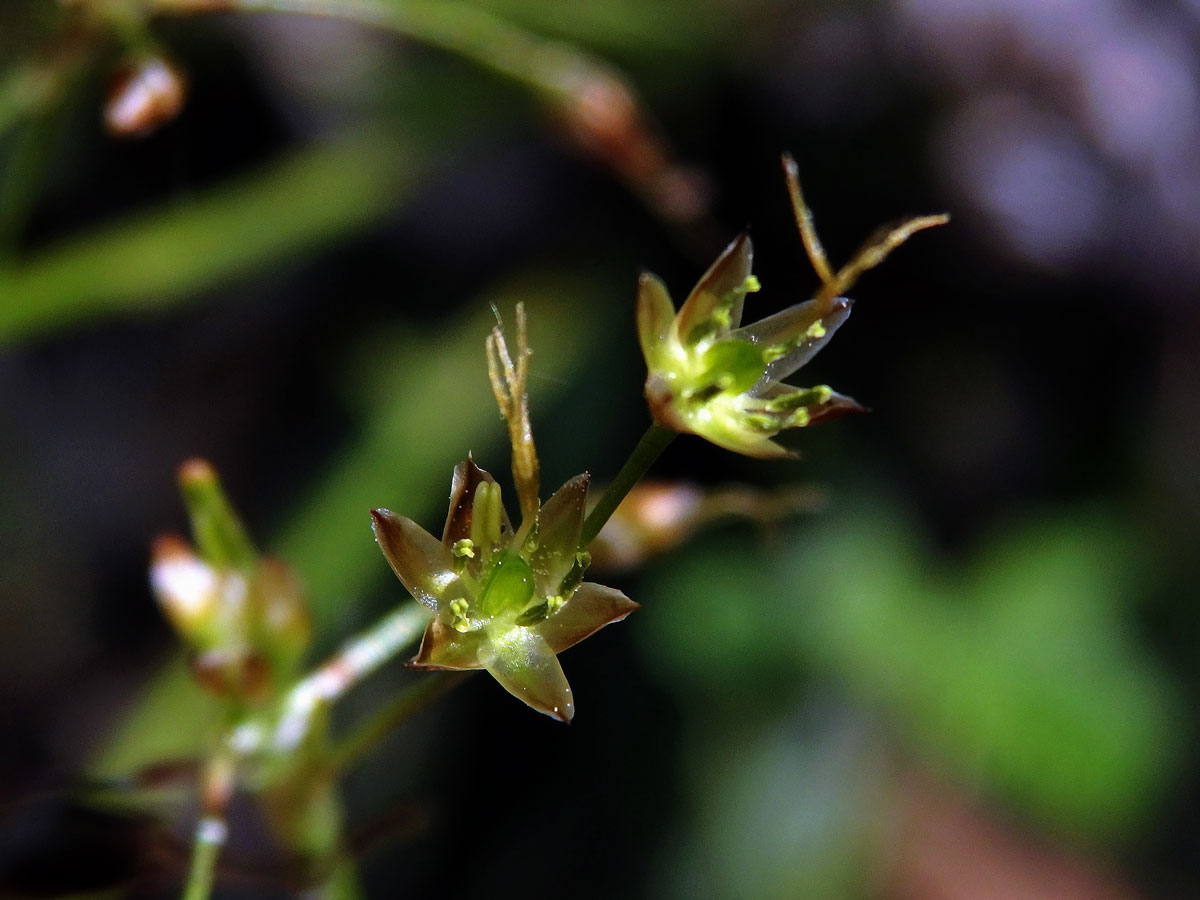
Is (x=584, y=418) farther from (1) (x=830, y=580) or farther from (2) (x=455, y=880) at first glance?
(2) (x=455, y=880)

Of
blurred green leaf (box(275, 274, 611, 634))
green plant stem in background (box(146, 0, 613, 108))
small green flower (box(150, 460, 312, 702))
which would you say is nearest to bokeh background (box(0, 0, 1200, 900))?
blurred green leaf (box(275, 274, 611, 634))

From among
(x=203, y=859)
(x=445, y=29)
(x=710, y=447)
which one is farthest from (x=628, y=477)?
(x=710, y=447)

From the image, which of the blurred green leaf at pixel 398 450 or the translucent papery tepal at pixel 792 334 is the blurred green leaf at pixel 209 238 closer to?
the blurred green leaf at pixel 398 450

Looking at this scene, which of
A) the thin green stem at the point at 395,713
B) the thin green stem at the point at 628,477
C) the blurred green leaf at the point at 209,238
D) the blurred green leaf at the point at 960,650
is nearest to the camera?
the thin green stem at the point at 628,477

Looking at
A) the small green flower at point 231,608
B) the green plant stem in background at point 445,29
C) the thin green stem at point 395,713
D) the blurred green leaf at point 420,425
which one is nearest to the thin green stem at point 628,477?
the thin green stem at point 395,713

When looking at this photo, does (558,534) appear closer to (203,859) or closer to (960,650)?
(203,859)

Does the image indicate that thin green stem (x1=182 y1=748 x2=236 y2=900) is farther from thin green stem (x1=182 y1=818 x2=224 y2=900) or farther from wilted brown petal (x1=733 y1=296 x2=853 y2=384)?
wilted brown petal (x1=733 y1=296 x2=853 y2=384)
